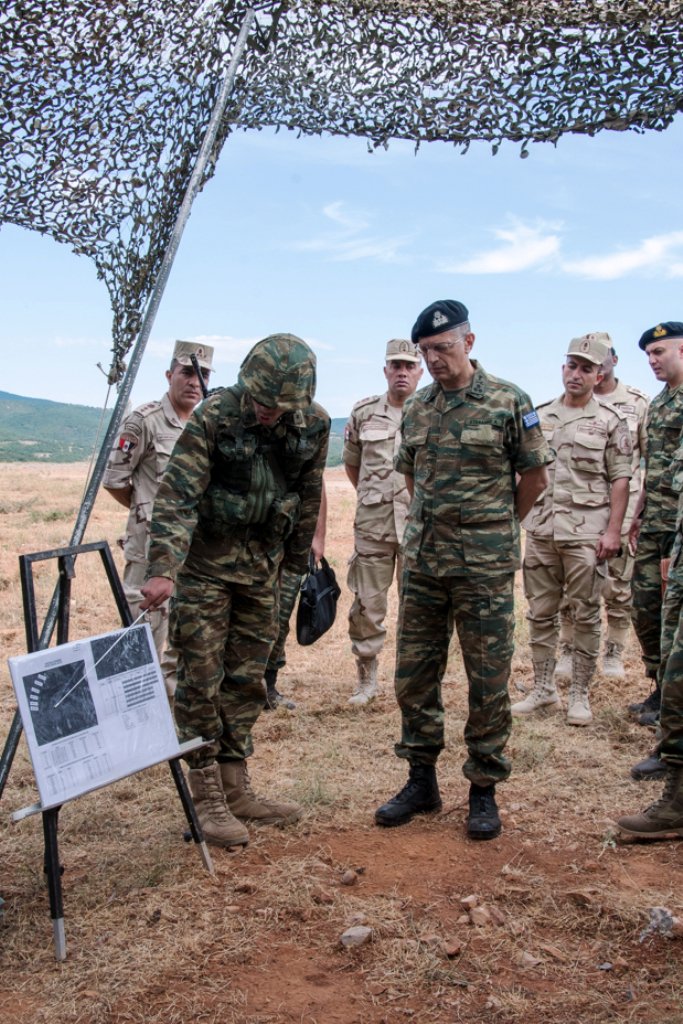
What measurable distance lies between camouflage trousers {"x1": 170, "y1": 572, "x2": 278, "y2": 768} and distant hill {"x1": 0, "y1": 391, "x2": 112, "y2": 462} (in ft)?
169

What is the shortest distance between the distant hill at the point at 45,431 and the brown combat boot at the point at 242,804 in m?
44.5

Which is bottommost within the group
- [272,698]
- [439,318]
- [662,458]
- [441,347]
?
[272,698]

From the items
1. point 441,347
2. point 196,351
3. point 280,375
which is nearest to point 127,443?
point 196,351

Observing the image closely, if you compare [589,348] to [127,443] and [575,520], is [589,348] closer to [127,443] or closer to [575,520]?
[575,520]

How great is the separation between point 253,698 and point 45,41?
117 inches

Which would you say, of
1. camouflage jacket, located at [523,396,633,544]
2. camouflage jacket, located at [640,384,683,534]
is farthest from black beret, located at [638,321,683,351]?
camouflage jacket, located at [523,396,633,544]

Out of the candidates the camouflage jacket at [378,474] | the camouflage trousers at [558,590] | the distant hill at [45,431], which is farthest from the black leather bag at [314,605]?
the distant hill at [45,431]

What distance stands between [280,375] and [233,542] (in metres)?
0.71

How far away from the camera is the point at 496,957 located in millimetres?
2834

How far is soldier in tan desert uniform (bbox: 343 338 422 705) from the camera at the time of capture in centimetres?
564

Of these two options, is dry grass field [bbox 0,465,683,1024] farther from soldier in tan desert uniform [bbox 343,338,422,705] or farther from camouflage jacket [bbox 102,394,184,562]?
camouflage jacket [bbox 102,394,184,562]

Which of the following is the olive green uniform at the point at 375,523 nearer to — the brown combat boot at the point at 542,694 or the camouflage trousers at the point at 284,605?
the camouflage trousers at the point at 284,605

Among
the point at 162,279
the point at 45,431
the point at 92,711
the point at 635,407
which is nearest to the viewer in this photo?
the point at 92,711

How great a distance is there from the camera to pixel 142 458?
4957mm
